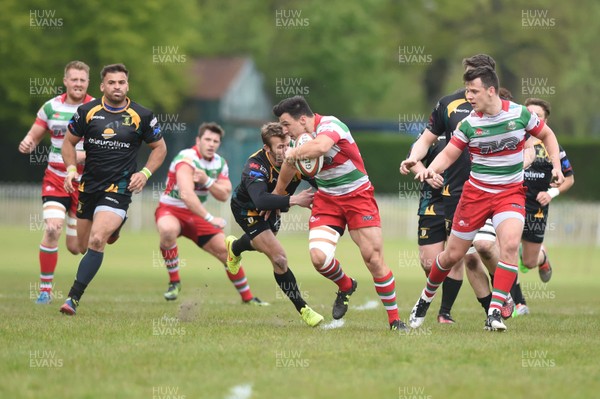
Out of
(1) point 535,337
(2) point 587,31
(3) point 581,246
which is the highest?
(2) point 587,31

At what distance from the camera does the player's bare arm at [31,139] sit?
12523mm

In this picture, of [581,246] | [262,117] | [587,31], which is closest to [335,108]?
[262,117]

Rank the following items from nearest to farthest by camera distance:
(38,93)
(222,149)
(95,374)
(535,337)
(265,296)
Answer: (95,374) → (535,337) → (265,296) → (38,93) → (222,149)

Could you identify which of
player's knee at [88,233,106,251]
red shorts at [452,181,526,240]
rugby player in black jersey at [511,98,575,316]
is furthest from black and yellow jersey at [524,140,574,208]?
player's knee at [88,233,106,251]

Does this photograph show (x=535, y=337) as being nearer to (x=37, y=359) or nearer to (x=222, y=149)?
(x=37, y=359)

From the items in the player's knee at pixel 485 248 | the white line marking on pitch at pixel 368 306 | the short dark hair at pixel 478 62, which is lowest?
the white line marking on pitch at pixel 368 306

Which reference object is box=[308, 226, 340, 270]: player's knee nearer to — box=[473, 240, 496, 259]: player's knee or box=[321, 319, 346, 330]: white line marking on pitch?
box=[321, 319, 346, 330]: white line marking on pitch

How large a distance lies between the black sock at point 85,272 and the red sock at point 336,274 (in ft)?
8.36

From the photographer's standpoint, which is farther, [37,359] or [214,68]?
[214,68]

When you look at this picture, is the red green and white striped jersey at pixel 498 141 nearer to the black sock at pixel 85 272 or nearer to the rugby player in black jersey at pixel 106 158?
the rugby player in black jersey at pixel 106 158

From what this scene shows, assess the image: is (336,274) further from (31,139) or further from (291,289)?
(31,139)

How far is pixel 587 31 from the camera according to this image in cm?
5822

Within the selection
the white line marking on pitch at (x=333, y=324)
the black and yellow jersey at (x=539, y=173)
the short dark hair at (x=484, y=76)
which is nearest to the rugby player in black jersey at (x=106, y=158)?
the white line marking on pitch at (x=333, y=324)

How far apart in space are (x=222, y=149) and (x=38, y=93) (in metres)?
8.13
